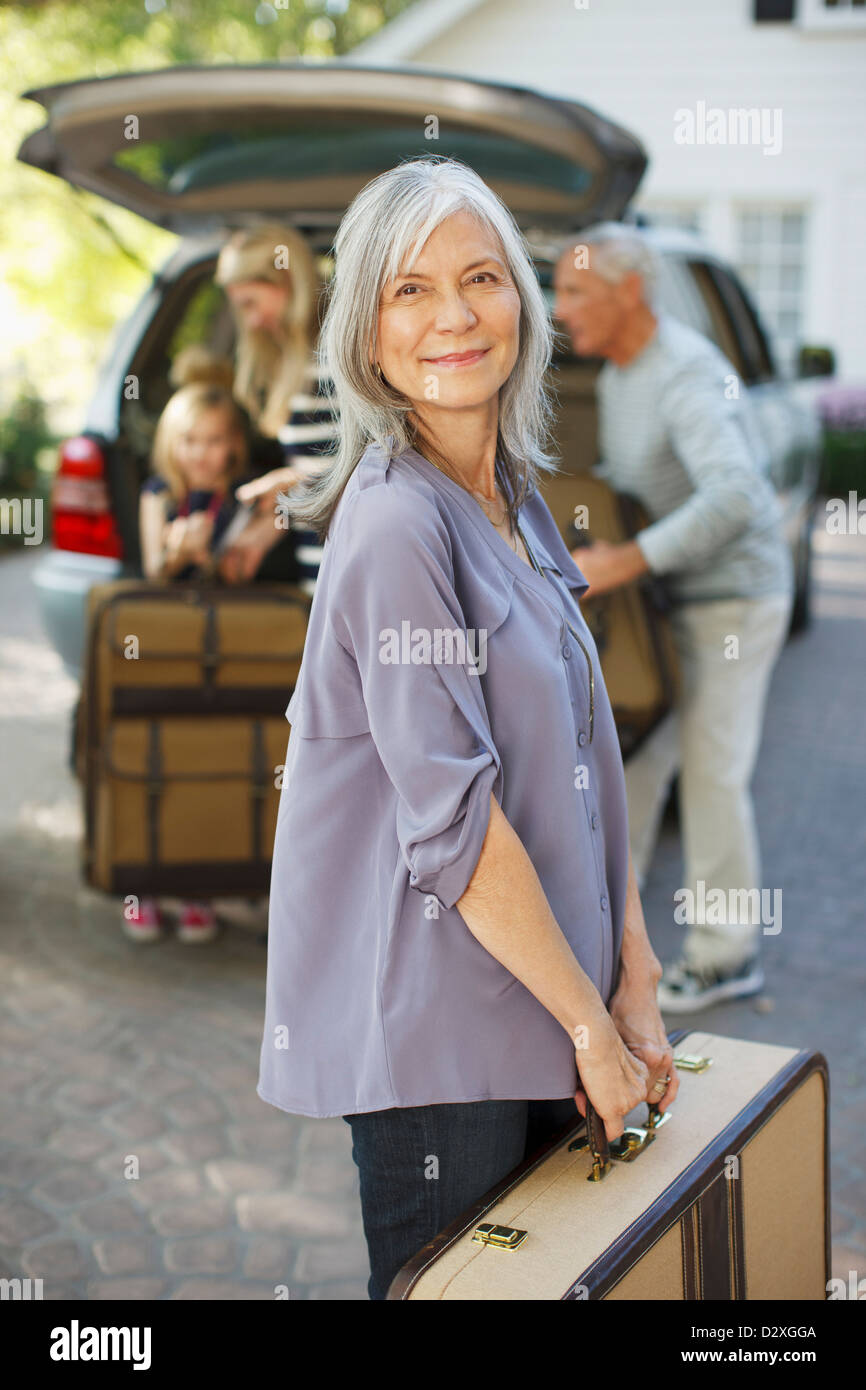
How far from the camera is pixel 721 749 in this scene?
13.3 ft

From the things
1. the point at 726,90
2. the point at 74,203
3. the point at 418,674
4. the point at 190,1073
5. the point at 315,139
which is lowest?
the point at 190,1073

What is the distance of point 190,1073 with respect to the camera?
367 cm

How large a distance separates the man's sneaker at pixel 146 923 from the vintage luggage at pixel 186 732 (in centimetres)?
54

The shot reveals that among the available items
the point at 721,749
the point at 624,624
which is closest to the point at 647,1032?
the point at 624,624

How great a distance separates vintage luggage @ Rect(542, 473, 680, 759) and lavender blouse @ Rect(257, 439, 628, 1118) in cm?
200

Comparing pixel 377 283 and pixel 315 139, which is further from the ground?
pixel 315 139

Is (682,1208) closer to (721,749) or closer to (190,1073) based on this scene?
(190,1073)

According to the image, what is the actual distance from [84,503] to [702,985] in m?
2.57

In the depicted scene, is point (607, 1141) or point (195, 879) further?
point (195, 879)

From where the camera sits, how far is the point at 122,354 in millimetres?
4992
